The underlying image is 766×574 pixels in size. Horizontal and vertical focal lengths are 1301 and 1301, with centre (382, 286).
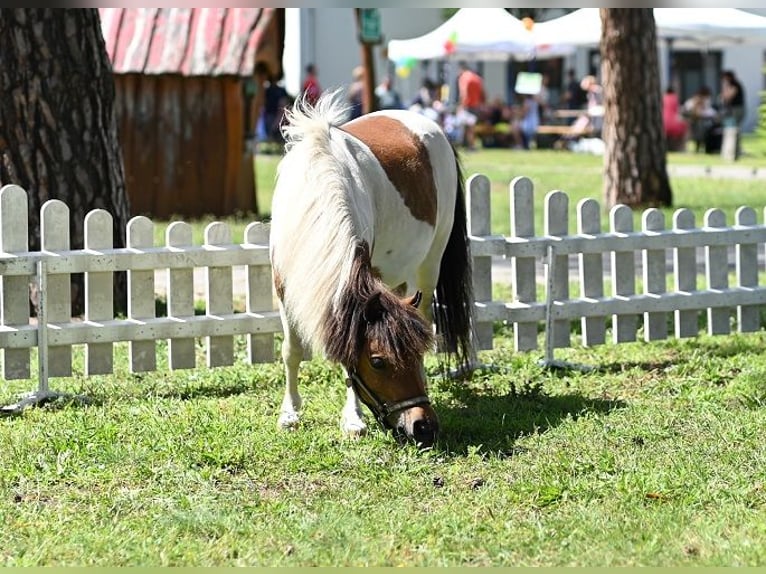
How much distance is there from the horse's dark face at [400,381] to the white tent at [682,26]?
2014cm

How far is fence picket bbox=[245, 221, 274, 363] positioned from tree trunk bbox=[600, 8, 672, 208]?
29.1 feet

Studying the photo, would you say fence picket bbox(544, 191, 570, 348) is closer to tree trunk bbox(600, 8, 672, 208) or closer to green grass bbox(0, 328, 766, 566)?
green grass bbox(0, 328, 766, 566)

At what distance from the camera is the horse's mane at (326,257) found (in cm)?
576

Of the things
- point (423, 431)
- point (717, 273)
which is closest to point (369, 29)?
point (717, 273)

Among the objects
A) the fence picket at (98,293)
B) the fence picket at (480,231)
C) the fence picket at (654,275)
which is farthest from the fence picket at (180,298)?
the fence picket at (654,275)

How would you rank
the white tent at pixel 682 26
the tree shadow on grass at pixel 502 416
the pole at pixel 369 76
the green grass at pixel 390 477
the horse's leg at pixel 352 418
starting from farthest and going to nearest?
1. the white tent at pixel 682 26
2. the pole at pixel 369 76
3. the horse's leg at pixel 352 418
4. the tree shadow on grass at pixel 502 416
5. the green grass at pixel 390 477

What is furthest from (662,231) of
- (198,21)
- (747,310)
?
(198,21)

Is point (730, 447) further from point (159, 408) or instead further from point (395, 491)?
point (159, 408)

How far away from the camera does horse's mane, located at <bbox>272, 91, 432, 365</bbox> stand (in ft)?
18.9

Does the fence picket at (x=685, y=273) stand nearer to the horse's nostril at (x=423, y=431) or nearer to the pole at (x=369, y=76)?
the horse's nostril at (x=423, y=431)

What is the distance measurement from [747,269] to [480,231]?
217 cm

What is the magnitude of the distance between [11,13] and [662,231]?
4520mm

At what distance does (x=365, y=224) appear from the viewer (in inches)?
252

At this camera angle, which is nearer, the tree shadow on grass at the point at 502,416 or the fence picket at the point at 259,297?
the tree shadow on grass at the point at 502,416
